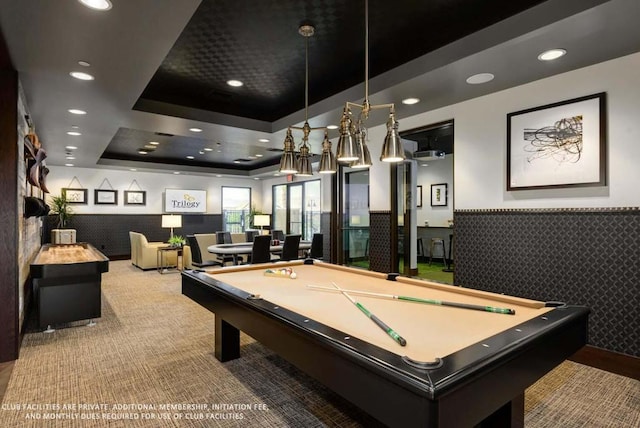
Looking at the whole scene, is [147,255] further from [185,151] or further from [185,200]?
[185,200]

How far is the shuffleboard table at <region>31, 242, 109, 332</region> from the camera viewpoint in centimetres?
376

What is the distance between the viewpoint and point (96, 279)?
4.10 m

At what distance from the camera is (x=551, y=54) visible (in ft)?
9.02

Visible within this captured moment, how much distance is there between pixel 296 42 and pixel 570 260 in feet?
10.4

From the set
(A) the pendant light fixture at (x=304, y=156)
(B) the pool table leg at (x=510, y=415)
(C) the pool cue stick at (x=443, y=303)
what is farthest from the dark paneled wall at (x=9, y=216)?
(B) the pool table leg at (x=510, y=415)

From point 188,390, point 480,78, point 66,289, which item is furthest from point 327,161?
point 66,289

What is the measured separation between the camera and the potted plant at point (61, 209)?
8797mm

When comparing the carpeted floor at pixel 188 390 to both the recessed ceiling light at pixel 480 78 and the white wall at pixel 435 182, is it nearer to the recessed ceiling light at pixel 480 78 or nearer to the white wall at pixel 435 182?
the recessed ceiling light at pixel 480 78

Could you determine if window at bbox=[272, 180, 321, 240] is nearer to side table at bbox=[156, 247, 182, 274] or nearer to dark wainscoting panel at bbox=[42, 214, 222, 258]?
dark wainscoting panel at bbox=[42, 214, 222, 258]

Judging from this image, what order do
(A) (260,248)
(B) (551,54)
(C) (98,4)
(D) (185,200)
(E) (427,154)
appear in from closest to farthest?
(C) (98,4) → (B) (551,54) → (A) (260,248) → (E) (427,154) → (D) (185,200)

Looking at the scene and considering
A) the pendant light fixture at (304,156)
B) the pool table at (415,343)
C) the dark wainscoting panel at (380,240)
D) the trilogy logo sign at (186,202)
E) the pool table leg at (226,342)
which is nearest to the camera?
the pool table at (415,343)

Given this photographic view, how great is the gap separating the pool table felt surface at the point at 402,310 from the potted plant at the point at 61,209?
26.7ft

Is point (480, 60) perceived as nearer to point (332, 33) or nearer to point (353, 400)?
point (332, 33)

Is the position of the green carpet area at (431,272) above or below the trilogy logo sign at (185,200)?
below
